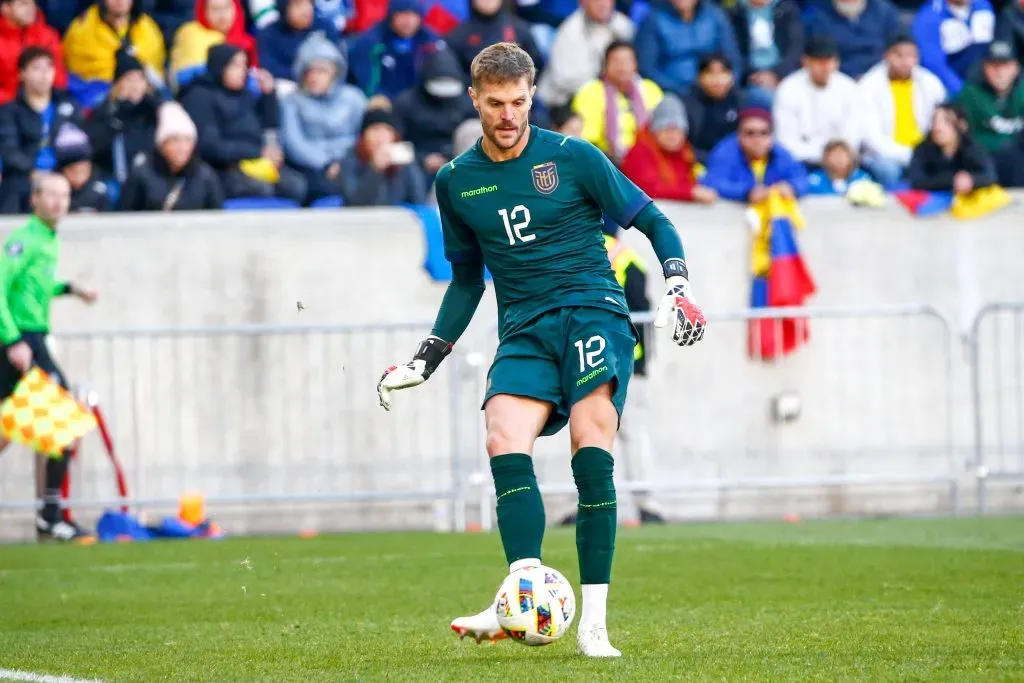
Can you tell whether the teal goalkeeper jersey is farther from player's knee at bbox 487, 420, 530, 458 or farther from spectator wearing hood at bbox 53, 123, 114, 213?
spectator wearing hood at bbox 53, 123, 114, 213

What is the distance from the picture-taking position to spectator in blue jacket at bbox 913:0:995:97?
18703 millimetres

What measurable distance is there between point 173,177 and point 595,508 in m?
9.79

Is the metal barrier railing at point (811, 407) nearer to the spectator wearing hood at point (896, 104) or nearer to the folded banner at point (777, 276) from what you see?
the folded banner at point (777, 276)

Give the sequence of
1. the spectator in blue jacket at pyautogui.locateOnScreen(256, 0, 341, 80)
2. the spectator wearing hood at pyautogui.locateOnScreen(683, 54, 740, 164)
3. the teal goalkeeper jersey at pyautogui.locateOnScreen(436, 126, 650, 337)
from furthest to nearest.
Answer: the spectator in blue jacket at pyautogui.locateOnScreen(256, 0, 341, 80) < the spectator wearing hood at pyautogui.locateOnScreen(683, 54, 740, 164) < the teal goalkeeper jersey at pyautogui.locateOnScreen(436, 126, 650, 337)

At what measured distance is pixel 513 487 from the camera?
692 cm

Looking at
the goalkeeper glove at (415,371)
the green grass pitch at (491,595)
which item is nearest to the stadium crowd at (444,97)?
the green grass pitch at (491,595)

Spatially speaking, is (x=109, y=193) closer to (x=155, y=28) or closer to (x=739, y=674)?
(x=155, y=28)

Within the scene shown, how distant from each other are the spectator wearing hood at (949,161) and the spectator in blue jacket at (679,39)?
2.08m

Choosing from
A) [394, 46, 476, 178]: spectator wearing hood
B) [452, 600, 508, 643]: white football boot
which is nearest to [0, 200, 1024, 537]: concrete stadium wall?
[394, 46, 476, 178]: spectator wearing hood

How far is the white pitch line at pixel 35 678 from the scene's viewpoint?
6457mm

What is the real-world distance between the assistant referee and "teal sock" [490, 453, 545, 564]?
7834 millimetres

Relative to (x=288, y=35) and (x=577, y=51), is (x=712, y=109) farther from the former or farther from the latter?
(x=288, y=35)

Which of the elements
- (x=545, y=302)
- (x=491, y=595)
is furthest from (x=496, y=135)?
(x=491, y=595)

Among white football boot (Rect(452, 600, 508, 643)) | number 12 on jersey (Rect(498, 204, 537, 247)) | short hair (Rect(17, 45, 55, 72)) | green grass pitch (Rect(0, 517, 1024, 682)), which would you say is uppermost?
short hair (Rect(17, 45, 55, 72))
